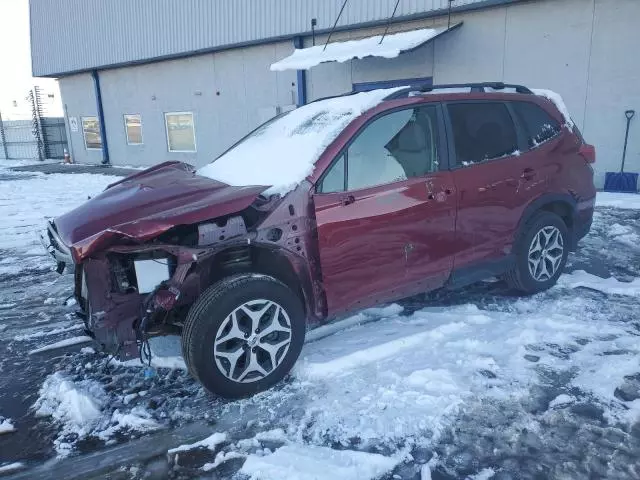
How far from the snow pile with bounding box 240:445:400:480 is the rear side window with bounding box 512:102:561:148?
3.18m

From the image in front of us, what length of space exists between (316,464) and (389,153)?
218cm

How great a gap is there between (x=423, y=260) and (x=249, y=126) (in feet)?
39.6

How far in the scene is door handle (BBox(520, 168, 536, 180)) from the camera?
420 centimetres

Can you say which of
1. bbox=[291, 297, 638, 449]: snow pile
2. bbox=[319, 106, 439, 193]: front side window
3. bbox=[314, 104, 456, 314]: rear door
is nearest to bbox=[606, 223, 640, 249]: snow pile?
bbox=[291, 297, 638, 449]: snow pile

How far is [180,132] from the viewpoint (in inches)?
672

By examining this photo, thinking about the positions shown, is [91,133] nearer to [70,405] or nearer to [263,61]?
[263,61]

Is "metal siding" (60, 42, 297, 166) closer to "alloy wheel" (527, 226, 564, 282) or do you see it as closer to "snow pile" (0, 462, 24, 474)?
"alloy wheel" (527, 226, 564, 282)

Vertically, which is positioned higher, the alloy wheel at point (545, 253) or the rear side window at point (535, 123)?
the rear side window at point (535, 123)

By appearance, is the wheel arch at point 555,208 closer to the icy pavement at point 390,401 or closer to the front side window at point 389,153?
the icy pavement at point 390,401

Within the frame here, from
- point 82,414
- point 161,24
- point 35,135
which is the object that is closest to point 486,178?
point 82,414

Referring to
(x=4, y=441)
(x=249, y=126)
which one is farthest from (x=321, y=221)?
(x=249, y=126)

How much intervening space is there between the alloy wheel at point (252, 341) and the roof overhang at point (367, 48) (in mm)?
7421

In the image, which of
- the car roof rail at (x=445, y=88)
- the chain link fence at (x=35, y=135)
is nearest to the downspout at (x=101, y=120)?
the chain link fence at (x=35, y=135)

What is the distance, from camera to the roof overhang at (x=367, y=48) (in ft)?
30.8
